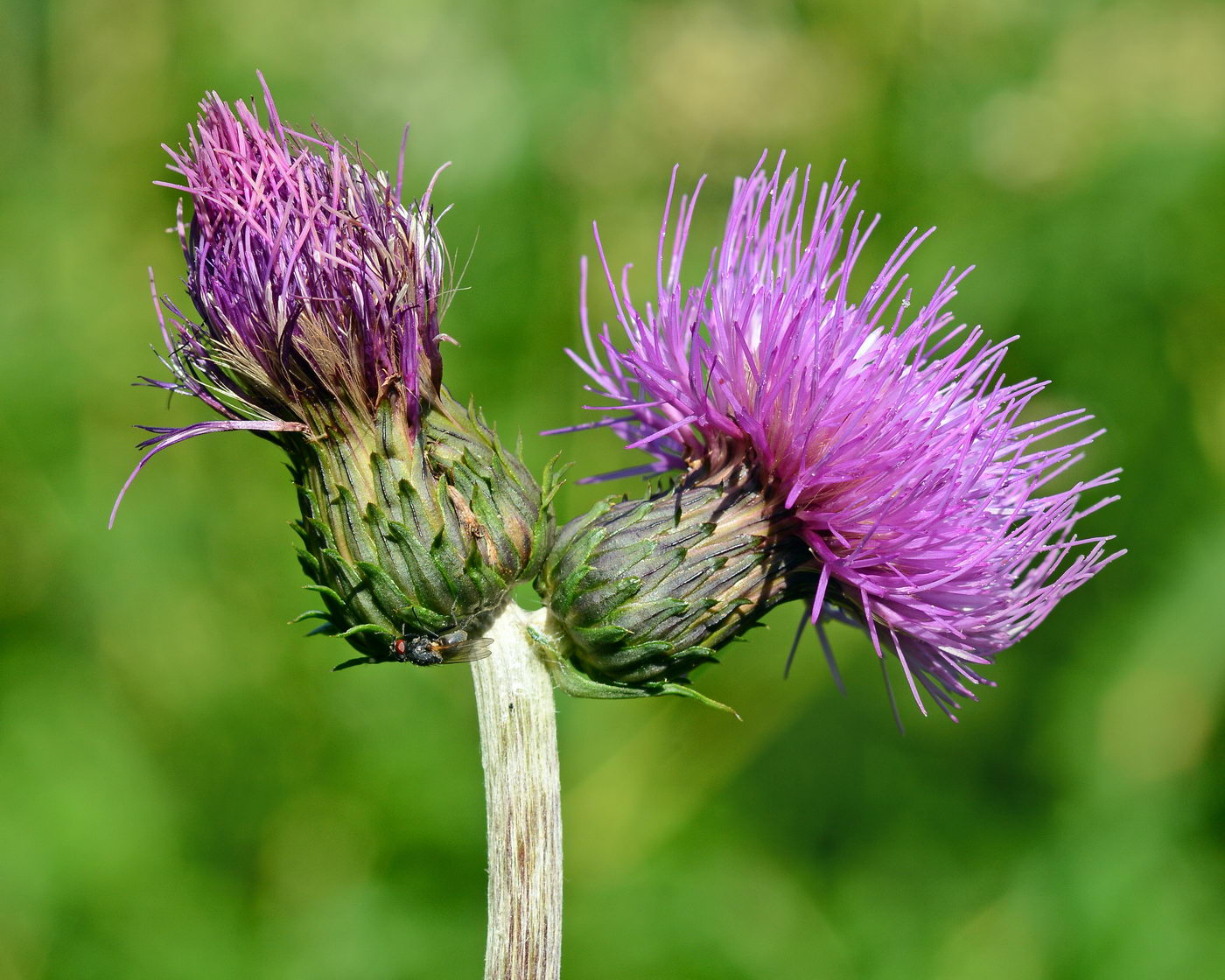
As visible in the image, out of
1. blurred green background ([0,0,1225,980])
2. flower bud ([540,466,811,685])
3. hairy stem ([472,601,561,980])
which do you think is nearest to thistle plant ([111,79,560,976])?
hairy stem ([472,601,561,980])

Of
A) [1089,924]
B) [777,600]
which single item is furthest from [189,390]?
[1089,924]

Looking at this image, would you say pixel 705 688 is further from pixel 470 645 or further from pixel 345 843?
pixel 470 645

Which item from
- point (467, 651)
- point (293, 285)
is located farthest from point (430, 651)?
point (293, 285)

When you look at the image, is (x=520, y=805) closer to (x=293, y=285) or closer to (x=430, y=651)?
(x=430, y=651)

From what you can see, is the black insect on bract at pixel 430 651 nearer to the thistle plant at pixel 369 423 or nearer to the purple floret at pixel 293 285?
the thistle plant at pixel 369 423

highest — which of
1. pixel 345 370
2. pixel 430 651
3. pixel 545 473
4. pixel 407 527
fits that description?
pixel 345 370

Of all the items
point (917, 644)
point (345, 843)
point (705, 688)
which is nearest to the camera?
point (917, 644)
